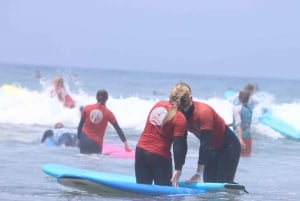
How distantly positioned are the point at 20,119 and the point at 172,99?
1430 centimetres

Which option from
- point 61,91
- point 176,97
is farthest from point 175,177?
point 61,91

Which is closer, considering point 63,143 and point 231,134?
point 231,134

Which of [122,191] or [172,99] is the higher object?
[172,99]

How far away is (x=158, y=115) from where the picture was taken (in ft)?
24.8

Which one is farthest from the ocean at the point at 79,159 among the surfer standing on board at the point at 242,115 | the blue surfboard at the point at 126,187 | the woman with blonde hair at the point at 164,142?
the surfer standing on board at the point at 242,115

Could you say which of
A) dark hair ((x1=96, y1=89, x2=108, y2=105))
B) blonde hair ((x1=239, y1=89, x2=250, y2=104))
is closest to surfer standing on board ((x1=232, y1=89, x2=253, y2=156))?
blonde hair ((x1=239, y1=89, x2=250, y2=104))

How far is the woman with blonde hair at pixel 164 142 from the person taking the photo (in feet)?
24.5

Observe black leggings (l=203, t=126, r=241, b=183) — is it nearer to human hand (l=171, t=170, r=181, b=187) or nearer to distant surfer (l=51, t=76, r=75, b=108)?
human hand (l=171, t=170, r=181, b=187)

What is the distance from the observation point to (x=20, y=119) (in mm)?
21250

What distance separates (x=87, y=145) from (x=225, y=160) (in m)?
4.51

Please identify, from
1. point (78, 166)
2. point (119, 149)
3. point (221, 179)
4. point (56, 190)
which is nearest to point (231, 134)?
point (221, 179)

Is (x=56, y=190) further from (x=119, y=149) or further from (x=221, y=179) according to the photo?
(x=119, y=149)

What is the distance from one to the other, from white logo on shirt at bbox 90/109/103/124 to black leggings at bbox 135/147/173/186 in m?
4.00

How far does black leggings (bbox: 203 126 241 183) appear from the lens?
816cm
